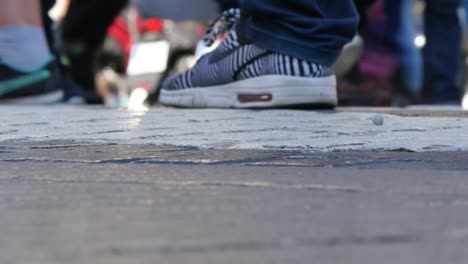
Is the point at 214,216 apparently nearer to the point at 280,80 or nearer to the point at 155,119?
the point at 155,119

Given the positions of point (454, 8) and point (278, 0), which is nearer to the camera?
point (278, 0)

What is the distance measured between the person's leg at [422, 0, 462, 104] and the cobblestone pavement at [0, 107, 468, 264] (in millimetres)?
2849

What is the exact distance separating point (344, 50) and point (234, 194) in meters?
4.13

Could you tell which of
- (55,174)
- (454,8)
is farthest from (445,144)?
(454,8)

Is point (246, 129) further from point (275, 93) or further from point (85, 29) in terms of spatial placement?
point (85, 29)

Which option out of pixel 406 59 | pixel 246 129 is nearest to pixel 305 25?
pixel 246 129

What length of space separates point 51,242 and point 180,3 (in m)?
4.79

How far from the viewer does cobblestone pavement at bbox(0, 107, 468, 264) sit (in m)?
0.89

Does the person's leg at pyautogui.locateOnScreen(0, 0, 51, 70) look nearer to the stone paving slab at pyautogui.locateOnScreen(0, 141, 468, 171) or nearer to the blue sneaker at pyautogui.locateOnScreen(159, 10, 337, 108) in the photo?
the blue sneaker at pyautogui.locateOnScreen(159, 10, 337, 108)

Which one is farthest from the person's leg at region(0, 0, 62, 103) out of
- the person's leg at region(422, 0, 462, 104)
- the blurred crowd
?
the person's leg at region(422, 0, 462, 104)

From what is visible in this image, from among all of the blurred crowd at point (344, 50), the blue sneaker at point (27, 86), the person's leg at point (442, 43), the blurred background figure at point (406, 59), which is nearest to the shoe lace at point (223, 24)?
the blue sneaker at point (27, 86)

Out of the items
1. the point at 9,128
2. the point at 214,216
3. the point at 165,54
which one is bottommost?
the point at 165,54

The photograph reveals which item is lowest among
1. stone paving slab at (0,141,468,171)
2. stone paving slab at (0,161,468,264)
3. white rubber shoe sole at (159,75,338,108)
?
white rubber shoe sole at (159,75,338,108)

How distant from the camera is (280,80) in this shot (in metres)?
2.93
